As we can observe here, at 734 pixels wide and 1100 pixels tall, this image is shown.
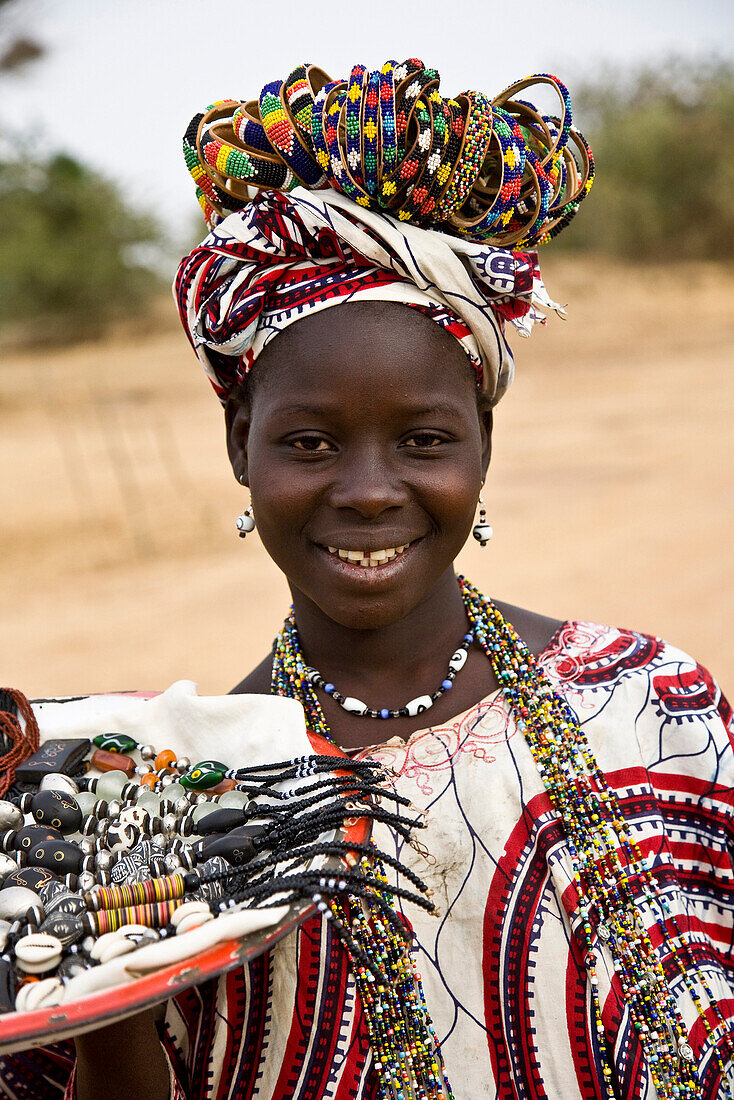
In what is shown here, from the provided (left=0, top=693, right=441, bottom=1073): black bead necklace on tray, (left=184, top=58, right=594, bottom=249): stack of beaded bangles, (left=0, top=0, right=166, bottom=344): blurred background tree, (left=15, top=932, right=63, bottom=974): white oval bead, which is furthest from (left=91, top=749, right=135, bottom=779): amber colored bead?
(left=0, top=0, right=166, bottom=344): blurred background tree

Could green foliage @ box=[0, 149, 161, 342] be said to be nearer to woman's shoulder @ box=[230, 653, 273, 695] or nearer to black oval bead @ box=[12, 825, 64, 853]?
woman's shoulder @ box=[230, 653, 273, 695]

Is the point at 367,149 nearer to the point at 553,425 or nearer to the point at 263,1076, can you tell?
the point at 263,1076

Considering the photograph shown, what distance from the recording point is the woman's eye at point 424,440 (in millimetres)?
1753

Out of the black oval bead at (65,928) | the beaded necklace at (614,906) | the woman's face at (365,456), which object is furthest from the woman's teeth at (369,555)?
the black oval bead at (65,928)

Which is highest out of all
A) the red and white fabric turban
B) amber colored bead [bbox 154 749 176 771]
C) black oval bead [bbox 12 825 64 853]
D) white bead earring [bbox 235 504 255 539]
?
the red and white fabric turban

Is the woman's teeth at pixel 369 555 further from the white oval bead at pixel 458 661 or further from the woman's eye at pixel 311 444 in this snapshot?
the white oval bead at pixel 458 661

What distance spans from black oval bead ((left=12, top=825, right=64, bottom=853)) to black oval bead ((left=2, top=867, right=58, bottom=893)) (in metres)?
0.06

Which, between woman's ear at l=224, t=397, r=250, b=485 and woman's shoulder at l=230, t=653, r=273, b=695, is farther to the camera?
woman's shoulder at l=230, t=653, r=273, b=695

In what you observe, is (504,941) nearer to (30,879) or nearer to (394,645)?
(394,645)

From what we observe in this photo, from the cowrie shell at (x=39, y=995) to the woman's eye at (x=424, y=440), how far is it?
95cm

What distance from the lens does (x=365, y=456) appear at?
67.5 inches

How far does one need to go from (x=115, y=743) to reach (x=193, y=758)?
5.4 inches

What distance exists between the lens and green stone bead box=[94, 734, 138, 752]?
1773mm

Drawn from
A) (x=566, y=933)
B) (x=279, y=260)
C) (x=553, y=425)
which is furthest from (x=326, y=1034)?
(x=553, y=425)
